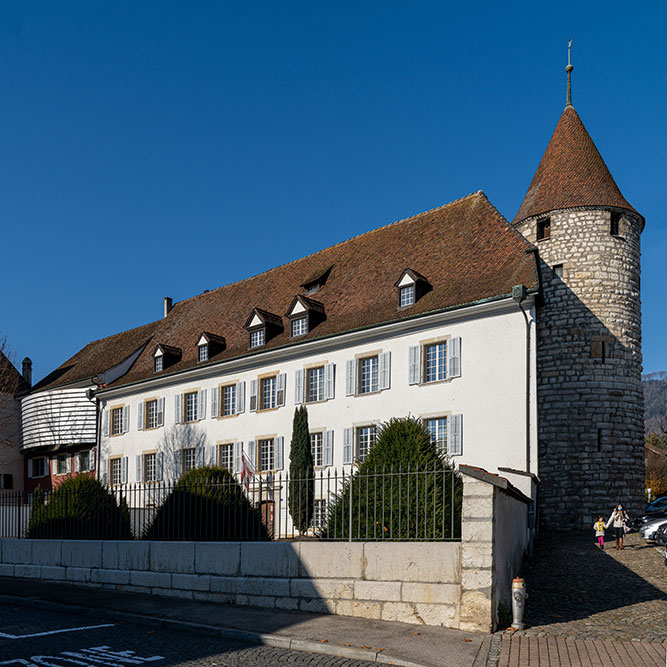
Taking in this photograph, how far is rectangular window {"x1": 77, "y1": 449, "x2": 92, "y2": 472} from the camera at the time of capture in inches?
1604

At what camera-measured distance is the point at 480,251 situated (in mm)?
27359

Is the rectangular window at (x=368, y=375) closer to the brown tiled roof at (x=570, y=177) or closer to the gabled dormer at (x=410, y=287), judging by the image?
the gabled dormer at (x=410, y=287)

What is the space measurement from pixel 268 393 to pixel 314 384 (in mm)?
2553

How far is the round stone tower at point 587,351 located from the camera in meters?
29.2

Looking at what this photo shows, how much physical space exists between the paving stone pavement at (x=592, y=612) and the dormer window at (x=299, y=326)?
12.6 m

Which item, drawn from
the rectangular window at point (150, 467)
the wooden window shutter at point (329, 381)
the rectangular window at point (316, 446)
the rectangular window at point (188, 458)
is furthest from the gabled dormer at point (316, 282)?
the rectangular window at point (150, 467)

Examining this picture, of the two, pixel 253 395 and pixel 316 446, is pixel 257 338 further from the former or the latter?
pixel 316 446

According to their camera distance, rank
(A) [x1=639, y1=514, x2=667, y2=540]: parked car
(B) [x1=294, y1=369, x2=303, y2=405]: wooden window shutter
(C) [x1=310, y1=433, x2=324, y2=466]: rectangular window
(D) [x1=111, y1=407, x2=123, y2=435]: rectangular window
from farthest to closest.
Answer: (D) [x1=111, y1=407, x2=123, y2=435]: rectangular window, (B) [x1=294, y1=369, x2=303, y2=405]: wooden window shutter, (C) [x1=310, y1=433, x2=324, y2=466]: rectangular window, (A) [x1=639, y1=514, x2=667, y2=540]: parked car

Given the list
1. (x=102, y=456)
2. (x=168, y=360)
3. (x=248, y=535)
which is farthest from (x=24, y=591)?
(x=102, y=456)

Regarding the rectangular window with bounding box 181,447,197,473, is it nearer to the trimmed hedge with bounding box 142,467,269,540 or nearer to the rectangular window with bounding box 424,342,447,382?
the rectangular window with bounding box 424,342,447,382

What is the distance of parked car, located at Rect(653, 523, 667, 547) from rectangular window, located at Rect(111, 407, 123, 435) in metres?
24.7

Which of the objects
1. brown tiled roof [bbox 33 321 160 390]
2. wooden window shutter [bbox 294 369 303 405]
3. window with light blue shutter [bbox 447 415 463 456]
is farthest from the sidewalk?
brown tiled roof [bbox 33 321 160 390]

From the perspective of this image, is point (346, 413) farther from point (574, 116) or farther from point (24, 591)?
point (574, 116)

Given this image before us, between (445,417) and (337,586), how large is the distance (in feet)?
44.7
